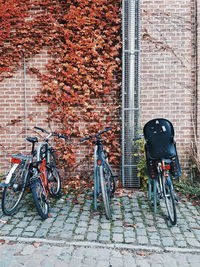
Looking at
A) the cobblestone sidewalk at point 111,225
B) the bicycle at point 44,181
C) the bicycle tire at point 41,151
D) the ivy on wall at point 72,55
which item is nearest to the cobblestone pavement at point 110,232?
the cobblestone sidewalk at point 111,225

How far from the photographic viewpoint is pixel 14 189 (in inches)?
170

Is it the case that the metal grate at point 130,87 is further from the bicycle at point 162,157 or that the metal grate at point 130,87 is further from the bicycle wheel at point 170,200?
the bicycle wheel at point 170,200

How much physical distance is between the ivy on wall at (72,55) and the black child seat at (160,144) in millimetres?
1693

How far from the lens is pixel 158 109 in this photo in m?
6.11

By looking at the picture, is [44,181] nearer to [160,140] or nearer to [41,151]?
[41,151]

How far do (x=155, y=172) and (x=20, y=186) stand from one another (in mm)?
2097

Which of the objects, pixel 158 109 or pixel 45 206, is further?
pixel 158 109

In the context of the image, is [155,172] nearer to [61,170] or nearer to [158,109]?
[158,109]

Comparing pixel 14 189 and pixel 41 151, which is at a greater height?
pixel 41 151

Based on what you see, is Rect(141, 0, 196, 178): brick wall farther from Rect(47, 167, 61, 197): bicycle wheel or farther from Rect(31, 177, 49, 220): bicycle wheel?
Rect(31, 177, 49, 220): bicycle wheel

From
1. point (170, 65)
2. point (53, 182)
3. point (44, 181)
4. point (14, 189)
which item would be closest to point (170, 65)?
point (170, 65)

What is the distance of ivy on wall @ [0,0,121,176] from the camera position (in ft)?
19.7

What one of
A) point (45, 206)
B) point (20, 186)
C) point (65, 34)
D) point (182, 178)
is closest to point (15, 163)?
point (20, 186)

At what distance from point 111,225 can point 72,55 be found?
11.8 ft
